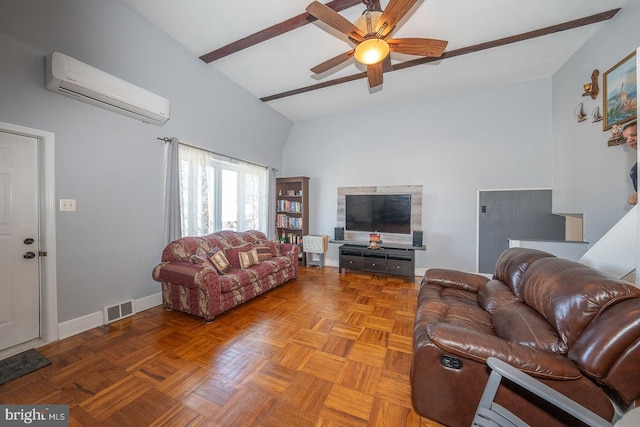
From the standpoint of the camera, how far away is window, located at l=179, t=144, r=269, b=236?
333cm

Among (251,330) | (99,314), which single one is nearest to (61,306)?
(99,314)

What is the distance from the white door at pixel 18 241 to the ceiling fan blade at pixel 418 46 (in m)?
3.31

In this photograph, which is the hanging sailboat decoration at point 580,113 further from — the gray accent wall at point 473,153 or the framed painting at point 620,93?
the framed painting at point 620,93

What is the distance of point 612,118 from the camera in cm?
238

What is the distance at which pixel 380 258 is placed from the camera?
4098 mm

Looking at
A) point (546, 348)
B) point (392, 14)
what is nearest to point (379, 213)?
point (392, 14)

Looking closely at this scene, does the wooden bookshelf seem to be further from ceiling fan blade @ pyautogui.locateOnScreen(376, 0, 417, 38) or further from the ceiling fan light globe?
ceiling fan blade @ pyautogui.locateOnScreen(376, 0, 417, 38)

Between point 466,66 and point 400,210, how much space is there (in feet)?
7.51

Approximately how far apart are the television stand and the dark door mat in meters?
3.62

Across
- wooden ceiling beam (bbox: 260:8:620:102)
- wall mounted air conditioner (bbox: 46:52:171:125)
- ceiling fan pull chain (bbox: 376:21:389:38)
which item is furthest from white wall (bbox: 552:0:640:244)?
wall mounted air conditioner (bbox: 46:52:171:125)

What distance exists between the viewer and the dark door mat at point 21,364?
1.69m

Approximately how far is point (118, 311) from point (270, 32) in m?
3.43

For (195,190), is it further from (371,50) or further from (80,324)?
(371,50)

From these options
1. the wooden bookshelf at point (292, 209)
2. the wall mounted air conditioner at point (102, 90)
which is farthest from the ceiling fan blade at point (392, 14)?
the wooden bookshelf at point (292, 209)
